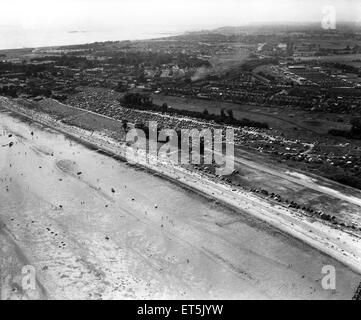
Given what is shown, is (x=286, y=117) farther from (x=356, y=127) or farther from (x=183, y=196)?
(x=183, y=196)

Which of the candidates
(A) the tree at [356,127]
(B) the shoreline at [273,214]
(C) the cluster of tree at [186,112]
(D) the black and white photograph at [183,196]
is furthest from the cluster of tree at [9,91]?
(A) the tree at [356,127]

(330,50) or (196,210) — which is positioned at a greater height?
(330,50)

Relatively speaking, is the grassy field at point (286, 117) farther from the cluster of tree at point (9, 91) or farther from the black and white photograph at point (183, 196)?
the cluster of tree at point (9, 91)

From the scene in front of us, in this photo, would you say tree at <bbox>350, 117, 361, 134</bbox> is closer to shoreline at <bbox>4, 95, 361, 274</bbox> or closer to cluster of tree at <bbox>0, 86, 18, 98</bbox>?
shoreline at <bbox>4, 95, 361, 274</bbox>

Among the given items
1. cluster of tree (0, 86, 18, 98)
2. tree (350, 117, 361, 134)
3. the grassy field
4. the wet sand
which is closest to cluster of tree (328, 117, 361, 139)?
tree (350, 117, 361, 134)

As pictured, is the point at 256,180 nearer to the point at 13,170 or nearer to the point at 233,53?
the point at 13,170
